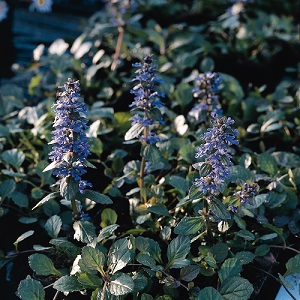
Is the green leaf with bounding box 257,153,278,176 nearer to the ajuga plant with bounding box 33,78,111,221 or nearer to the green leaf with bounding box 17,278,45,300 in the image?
the ajuga plant with bounding box 33,78,111,221

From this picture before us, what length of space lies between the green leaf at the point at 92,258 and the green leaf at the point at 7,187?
1.92ft

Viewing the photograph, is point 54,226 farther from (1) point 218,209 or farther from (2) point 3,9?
(2) point 3,9

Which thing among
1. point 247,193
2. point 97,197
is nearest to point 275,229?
point 247,193

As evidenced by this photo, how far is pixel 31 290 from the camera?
1740mm

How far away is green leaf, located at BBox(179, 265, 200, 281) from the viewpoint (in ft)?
5.81

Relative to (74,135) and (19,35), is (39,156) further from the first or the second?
(19,35)

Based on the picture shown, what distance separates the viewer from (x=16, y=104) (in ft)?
9.45

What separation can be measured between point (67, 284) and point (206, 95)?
3.48 feet

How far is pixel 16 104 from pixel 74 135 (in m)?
1.24

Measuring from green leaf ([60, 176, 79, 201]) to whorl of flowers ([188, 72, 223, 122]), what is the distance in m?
0.78

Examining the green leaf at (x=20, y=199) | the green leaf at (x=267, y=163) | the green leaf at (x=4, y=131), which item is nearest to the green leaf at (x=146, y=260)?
the green leaf at (x=20, y=199)

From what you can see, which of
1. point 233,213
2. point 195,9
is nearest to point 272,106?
point 233,213

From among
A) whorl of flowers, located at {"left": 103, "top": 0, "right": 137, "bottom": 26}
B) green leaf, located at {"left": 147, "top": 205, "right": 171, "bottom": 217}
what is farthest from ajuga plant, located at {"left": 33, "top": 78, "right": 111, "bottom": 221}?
whorl of flowers, located at {"left": 103, "top": 0, "right": 137, "bottom": 26}

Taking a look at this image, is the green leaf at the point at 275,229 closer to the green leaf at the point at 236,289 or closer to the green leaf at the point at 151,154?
the green leaf at the point at 236,289
